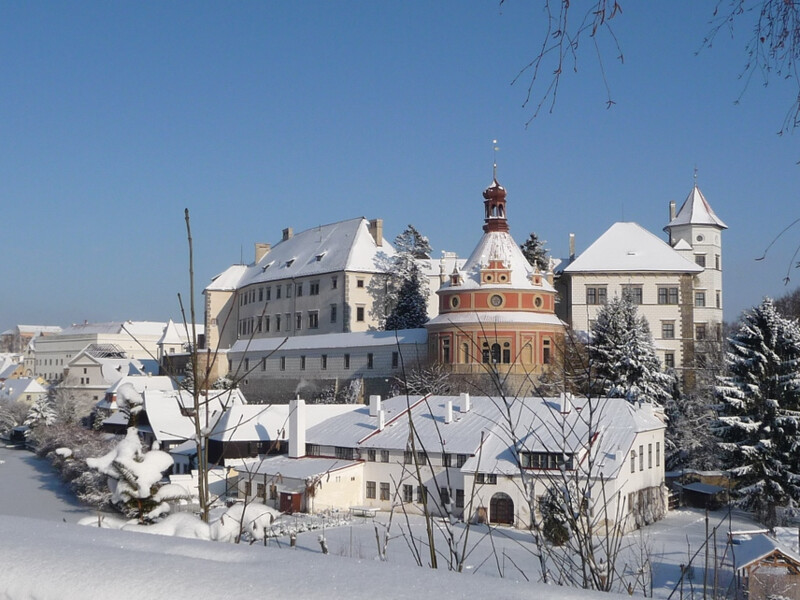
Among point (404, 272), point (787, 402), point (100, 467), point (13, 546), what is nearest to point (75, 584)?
point (13, 546)

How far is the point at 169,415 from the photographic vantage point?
42.9m

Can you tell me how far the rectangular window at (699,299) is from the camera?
5312 cm

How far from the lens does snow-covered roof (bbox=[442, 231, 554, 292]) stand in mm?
43656

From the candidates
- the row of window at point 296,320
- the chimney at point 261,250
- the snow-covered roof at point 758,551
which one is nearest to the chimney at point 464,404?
the snow-covered roof at point 758,551

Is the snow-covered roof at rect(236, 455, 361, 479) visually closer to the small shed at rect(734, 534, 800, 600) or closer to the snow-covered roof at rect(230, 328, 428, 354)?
the snow-covered roof at rect(230, 328, 428, 354)

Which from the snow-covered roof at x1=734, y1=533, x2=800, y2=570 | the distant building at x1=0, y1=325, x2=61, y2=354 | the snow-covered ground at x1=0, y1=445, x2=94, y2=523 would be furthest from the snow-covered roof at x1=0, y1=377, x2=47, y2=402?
the distant building at x1=0, y1=325, x2=61, y2=354

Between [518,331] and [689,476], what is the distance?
11108 millimetres

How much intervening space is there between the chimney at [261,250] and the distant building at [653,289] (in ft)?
89.0

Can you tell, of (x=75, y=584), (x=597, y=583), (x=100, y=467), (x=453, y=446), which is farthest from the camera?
(x=453, y=446)

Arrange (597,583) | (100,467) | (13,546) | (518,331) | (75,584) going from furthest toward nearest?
(518,331) → (100,467) → (597,583) → (13,546) → (75,584)

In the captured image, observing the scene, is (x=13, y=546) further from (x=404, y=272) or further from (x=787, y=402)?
(x=404, y=272)

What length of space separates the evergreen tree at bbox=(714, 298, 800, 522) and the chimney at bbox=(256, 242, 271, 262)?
46598 millimetres

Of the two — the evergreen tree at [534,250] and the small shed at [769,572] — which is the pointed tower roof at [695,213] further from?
the small shed at [769,572]

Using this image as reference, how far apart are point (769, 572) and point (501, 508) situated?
10446mm
